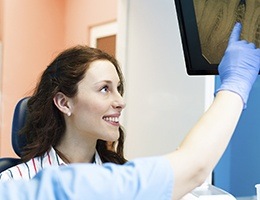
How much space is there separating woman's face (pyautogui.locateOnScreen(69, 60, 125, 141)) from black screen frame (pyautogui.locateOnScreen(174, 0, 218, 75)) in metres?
0.52

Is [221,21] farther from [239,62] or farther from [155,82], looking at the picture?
[155,82]

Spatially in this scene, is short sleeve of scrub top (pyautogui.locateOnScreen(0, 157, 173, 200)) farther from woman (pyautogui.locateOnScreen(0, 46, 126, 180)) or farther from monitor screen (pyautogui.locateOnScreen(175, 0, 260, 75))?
woman (pyautogui.locateOnScreen(0, 46, 126, 180))

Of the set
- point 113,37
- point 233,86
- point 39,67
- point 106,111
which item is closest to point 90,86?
point 106,111

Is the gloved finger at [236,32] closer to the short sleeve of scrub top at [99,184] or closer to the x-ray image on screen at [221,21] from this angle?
the x-ray image on screen at [221,21]

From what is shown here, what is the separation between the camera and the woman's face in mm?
1679

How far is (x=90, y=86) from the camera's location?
1.73 metres

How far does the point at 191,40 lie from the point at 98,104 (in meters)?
0.56

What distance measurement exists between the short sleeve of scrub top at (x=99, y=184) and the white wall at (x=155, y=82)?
1210mm

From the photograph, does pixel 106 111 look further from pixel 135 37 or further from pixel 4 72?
pixel 4 72

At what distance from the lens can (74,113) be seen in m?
1.75

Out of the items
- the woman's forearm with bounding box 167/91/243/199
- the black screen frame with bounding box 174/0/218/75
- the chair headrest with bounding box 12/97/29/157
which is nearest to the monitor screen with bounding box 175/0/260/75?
Result: the black screen frame with bounding box 174/0/218/75

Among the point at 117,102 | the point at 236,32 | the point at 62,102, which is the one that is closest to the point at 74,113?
the point at 62,102

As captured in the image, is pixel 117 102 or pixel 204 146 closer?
pixel 204 146

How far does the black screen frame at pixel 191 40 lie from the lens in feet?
4.07
